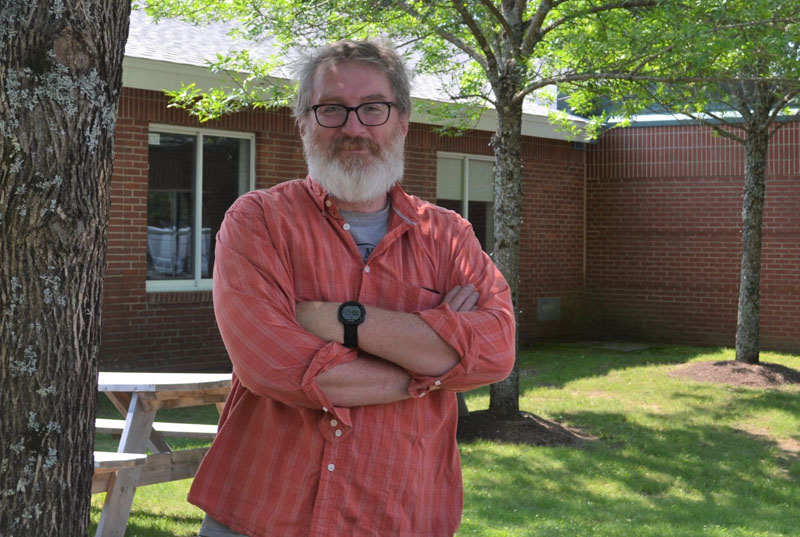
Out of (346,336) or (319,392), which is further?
(346,336)

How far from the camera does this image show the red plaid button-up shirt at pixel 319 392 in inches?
99.3

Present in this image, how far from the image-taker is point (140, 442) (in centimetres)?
570

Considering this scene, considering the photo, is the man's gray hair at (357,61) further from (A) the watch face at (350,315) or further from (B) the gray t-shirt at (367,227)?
(A) the watch face at (350,315)

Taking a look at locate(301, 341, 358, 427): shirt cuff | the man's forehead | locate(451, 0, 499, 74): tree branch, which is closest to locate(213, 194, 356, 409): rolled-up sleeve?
locate(301, 341, 358, 427): shirt cuff

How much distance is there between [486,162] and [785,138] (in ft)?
14.8

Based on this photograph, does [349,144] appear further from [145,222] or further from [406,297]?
[145,222]

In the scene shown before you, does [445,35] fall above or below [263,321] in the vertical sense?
above

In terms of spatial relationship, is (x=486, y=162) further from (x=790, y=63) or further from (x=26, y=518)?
(x=26, y=518)

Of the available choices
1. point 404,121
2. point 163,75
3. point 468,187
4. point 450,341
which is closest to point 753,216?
point 468,187

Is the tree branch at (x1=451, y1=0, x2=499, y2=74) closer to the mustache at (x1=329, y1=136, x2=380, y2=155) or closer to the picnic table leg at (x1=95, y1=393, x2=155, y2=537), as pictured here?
the picnic table leg at (x1=95, y1=393, x2=155, y2=537)

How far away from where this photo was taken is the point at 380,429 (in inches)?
103

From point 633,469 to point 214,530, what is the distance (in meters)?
5.81

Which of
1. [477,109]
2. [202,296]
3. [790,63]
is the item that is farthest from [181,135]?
[790,63]

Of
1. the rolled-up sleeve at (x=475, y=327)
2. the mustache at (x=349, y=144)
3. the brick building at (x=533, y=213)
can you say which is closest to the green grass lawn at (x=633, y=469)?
the brick building at (x=533, y=213)
